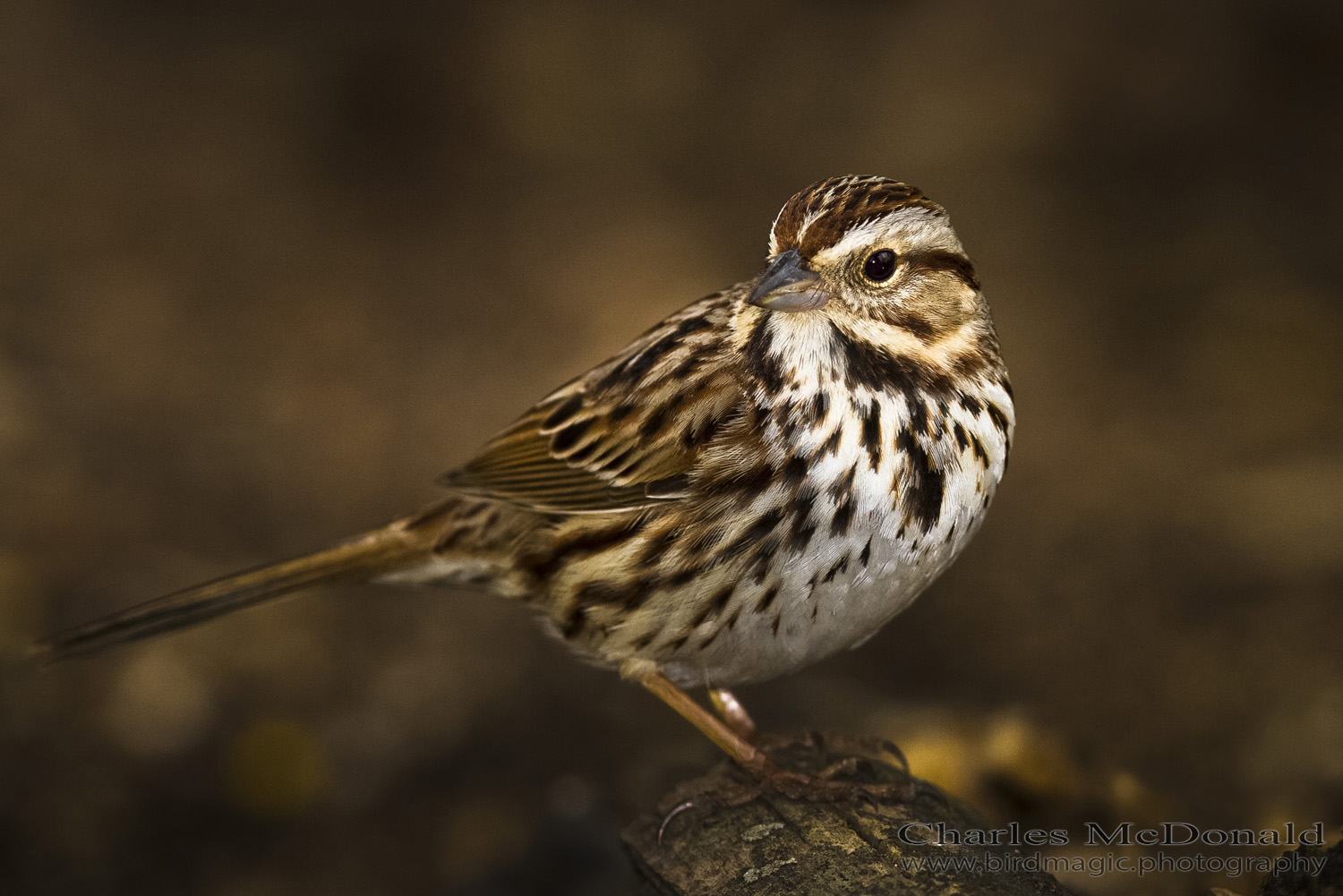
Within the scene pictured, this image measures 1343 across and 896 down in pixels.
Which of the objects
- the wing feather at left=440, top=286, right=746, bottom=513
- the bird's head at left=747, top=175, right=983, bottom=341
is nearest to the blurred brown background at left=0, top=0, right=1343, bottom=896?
the wing feather at left=440, top=286, right=746, bottom=513

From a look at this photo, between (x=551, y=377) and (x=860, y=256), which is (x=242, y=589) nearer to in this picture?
(x=860, y=256)

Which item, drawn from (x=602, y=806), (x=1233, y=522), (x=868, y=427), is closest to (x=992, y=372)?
(x=868, y=427)

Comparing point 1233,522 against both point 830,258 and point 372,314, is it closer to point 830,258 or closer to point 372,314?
point 830,258

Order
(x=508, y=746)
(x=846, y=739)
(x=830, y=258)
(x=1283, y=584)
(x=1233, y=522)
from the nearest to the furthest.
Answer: (x=830, y=258), (x=846, y=739), (x=508, y=746), (x=1283, y=584), (x=1233, y=522)

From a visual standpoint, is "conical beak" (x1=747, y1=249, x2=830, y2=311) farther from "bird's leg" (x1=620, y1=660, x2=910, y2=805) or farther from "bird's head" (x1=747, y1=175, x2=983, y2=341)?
"bird's leg" (x1=620, y1=660, x2=910, y2=805)

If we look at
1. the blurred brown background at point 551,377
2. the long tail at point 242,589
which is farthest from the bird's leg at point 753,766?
the long tail at point 242,589

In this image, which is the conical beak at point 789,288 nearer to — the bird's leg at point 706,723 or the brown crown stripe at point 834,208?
the brown crown stripe at point 834,208
